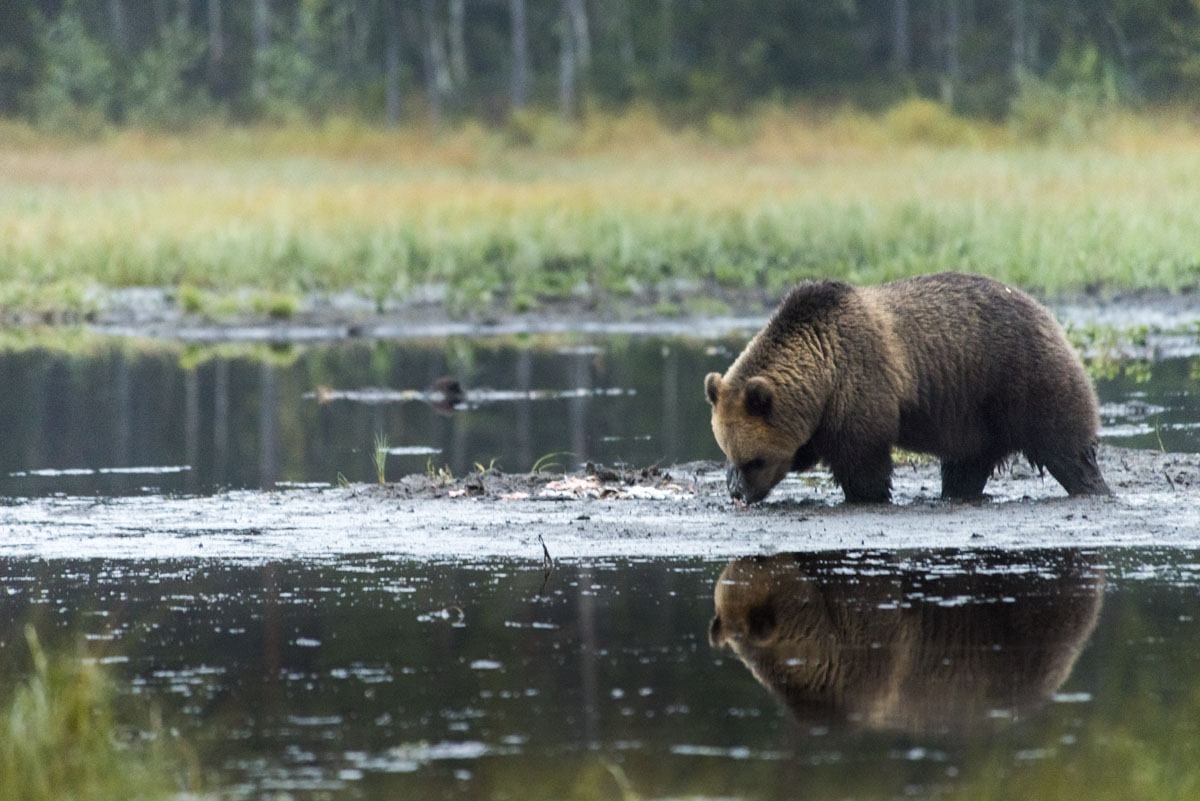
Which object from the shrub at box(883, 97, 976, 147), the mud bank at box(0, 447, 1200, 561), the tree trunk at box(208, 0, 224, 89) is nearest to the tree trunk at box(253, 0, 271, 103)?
the tree trunk at box(208, 0, 224, 89)

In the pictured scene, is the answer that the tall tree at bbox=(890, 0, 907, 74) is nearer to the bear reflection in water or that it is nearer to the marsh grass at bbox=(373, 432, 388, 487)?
the marsh grass at bbox=(373, 432, 388, 487)

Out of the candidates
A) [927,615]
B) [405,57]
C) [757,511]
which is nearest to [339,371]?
[757,511]

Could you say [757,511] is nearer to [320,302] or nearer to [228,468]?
[228,468]

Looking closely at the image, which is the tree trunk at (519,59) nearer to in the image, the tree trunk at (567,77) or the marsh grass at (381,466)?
the tree trunk at (567,77)

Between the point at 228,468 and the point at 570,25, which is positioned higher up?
the point at 570,25

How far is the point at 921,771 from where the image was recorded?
18.7 ft

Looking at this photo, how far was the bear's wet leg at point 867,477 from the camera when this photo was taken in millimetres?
10406

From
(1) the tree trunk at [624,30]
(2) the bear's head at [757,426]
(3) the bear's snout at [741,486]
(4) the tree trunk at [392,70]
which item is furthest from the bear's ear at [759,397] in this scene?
(1) the tree trunk at [624,30]

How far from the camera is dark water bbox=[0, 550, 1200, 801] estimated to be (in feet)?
18.9

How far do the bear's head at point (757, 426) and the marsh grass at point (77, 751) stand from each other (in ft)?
14.4

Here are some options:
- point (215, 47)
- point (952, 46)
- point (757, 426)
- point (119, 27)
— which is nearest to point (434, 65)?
point (215, 47)

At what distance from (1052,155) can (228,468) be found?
25.3 metres

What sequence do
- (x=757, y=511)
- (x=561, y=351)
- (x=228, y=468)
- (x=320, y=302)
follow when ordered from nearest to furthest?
(x=757, y=511) → (x=228, y=468) → (x=561, y=351) → (x=320, y=302)

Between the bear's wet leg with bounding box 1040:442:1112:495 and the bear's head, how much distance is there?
1269 millimetres
